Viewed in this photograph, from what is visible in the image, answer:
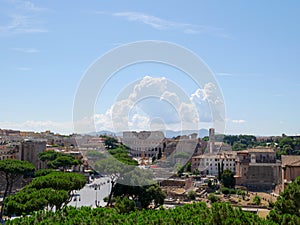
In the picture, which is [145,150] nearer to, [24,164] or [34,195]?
[24,164]

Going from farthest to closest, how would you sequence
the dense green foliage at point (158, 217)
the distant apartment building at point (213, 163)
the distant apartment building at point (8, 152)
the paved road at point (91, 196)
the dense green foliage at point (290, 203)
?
the distant apartment building at point (213, 163) → the distant apartment building at point (8, 152) → the paved road at point (91, 196) → the dense green foliage at point (290, 203) → the dense green foliage at point (158, 217)

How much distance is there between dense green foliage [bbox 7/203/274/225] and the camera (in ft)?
35.5

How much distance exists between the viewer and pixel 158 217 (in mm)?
11367

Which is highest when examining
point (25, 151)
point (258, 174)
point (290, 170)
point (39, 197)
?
point (25, 151)

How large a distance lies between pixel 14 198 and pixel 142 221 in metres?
10.0

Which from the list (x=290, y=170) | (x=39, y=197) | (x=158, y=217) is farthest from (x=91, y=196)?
(x=158, y=217)

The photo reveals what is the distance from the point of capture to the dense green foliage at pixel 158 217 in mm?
10828

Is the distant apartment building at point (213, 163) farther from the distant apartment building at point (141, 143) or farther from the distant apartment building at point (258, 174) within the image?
the distant apartment building at point (141, 143)

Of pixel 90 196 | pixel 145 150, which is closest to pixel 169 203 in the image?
pixel 90 196

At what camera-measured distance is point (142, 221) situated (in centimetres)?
1115

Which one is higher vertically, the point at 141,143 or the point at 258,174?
the point at 141,143

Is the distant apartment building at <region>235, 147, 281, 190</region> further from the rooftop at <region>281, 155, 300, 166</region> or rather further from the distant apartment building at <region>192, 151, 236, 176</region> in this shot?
the distant apartment building at <region>192, 151, 236, 176</region>

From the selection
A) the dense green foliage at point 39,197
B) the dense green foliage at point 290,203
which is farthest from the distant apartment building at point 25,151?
the dense green foliage at point 290,203

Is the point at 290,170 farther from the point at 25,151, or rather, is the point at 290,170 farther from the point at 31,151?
the point at 25,151
